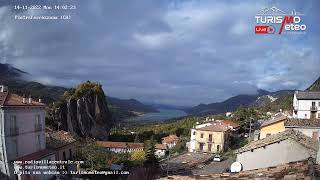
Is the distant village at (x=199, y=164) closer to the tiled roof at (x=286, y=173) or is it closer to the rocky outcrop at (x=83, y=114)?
the tiled roof at (x=286, y=173)

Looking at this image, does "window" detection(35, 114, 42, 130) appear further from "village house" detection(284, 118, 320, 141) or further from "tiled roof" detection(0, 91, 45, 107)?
"village house" detection(284, 118, 320, 141)

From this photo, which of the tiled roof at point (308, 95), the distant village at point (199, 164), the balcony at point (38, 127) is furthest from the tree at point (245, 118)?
the balcony at point (38, 127)

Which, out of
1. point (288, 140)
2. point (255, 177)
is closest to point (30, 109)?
point (288, 140)

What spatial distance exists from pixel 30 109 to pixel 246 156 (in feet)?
32.8

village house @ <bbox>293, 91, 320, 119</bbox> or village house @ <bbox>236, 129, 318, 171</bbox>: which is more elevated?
village house @ <bbox>293, 91, 320, 119</bbox>

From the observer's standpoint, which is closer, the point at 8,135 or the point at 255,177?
the point at 255,177

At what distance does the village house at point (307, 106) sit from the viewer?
35272mm

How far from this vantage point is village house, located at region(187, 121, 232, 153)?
121 ft

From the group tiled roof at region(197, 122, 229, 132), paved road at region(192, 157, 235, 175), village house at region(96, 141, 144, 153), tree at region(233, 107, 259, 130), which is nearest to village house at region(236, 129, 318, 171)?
paved road at region(192, 157, 235, 175)

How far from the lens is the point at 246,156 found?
13.5 metres

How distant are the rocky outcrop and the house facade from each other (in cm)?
1457

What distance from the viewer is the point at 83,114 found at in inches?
1442

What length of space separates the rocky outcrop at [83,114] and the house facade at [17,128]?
574 inches

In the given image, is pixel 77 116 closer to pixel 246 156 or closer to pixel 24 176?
pixel 24 176
